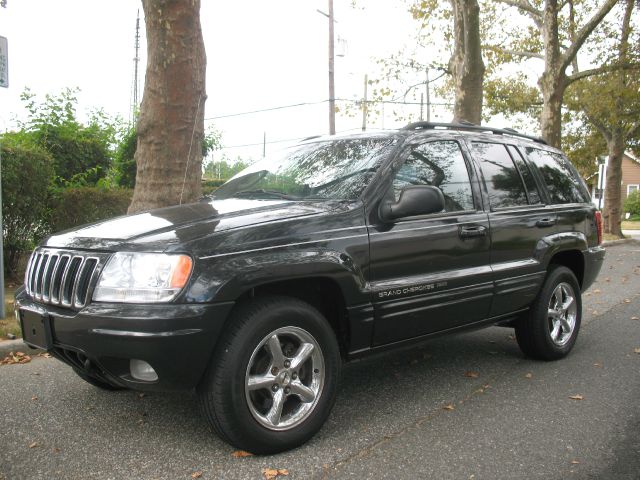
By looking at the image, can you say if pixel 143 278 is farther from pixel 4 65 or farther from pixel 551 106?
pixel 551 106

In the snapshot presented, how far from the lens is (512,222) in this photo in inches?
181

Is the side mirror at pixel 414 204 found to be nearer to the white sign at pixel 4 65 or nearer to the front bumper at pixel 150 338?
the front bumper at pixel 150 338

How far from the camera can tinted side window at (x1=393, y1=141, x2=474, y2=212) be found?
402 centimetres

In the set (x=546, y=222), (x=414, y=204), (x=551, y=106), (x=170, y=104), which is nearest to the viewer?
(x=414, y=204)

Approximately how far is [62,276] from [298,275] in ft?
4.08

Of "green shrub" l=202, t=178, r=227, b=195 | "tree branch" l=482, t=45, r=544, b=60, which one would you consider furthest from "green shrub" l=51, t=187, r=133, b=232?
"tree branch" l=482, t=45, r=544, b=60

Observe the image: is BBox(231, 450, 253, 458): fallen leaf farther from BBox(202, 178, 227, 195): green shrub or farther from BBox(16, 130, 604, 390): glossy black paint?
BBox(202, 178, 227, 195): green shrub

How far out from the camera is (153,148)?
262 inches

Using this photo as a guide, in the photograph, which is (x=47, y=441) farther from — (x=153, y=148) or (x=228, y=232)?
(x=153, y=148)

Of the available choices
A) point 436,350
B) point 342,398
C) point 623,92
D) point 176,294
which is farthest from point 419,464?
point 623,92

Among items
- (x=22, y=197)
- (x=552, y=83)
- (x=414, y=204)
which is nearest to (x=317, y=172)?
(x=414, y=204)

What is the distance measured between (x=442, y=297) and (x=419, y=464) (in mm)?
1200

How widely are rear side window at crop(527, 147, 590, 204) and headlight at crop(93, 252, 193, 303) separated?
3.45 meters

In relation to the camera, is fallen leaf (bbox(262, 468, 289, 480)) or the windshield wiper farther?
the windshield wiper
